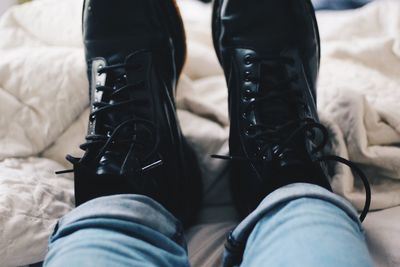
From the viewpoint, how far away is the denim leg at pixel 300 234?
36 cm

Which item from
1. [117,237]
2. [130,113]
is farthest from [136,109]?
[117,237]

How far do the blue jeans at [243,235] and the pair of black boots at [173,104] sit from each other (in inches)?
2.1

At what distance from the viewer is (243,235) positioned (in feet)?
1.44

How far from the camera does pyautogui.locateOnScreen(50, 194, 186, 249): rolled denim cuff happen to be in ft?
1.37

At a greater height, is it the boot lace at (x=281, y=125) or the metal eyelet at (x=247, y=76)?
the metal eyelet at (x=247, y=76)

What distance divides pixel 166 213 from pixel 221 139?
0.21 meters

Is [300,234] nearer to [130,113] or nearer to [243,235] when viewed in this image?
[243,235]

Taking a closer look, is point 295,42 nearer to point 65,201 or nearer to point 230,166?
point 230,166

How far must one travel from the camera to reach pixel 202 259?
1.72ft

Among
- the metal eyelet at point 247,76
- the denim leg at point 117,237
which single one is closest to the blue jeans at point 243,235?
the denim leg at point 117,237

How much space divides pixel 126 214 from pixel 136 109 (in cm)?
→ 20

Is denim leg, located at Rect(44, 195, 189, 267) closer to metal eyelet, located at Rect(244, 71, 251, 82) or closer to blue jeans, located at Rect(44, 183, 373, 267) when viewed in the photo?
blue jeans, located at Rect(44, 183, 373, 267)

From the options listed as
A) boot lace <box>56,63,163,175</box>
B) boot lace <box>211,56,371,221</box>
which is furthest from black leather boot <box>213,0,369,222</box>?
boot lace <box>56,63,163,175</box>

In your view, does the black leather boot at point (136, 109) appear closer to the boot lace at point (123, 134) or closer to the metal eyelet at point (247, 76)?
the boot lace at point (123, 134)
